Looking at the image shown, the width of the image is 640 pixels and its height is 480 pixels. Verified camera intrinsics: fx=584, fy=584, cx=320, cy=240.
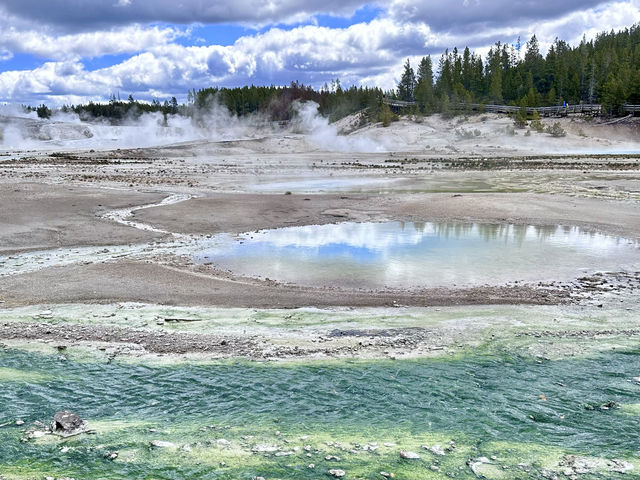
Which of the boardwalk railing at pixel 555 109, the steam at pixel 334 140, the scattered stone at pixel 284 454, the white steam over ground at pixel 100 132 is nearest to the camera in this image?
the scattered stone at pixel 284 454

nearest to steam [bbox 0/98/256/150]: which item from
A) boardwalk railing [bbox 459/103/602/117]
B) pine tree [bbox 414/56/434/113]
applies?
pine tree [bbox 414/56/434/113]

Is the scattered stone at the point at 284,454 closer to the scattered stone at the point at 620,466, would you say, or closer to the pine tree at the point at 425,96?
the scattered stone at the point at 620,466

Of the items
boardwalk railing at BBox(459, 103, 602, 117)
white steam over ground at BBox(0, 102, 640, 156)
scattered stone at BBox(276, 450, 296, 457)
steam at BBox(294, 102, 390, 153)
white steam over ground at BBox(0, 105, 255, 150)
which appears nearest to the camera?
scattered stone at BBox(276, 450, 296, 457)

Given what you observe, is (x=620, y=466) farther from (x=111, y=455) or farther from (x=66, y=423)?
(x=66, y=423)

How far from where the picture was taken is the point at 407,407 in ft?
23.1

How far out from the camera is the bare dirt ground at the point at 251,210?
38.0ft

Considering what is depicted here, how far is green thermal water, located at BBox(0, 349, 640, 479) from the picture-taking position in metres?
5.86

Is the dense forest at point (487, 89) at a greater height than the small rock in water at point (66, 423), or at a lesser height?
greater

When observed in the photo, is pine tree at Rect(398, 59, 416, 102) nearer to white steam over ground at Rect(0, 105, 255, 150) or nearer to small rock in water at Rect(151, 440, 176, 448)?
white steam over ground at Rect(0, 105, 255, 150)

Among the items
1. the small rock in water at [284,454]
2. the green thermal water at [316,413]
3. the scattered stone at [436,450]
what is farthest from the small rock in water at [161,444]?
the scattered stone at [436,450]

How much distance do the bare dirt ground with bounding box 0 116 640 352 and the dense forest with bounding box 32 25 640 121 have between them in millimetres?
30436

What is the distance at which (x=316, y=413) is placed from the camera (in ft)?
22.6

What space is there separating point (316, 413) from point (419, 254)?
29.0 ft

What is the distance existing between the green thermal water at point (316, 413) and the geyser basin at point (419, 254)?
14.9 ft
